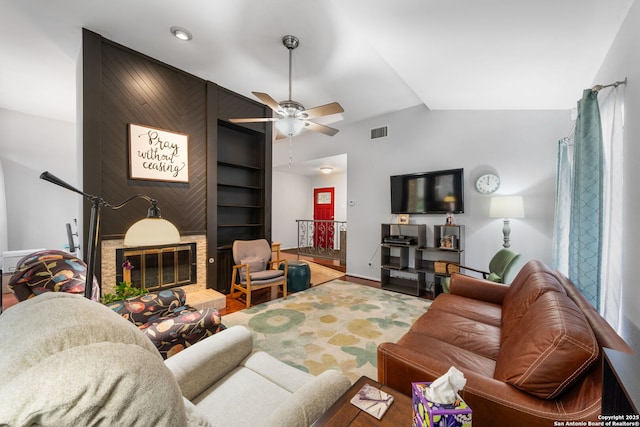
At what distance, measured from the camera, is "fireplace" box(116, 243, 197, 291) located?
3.05 meters

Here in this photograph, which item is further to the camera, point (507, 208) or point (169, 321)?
point (507, 208)

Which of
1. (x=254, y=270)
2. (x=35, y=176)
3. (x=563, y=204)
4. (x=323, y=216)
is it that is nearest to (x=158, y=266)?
(x=254, y=270)

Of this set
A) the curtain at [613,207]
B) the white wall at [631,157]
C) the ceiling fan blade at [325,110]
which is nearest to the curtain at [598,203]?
the curtain at [613,207]

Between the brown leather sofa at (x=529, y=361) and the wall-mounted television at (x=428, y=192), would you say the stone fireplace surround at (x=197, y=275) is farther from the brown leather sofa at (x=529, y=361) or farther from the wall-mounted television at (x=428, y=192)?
the wall-mounted television at (x=428, y=192)

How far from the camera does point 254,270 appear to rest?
3.83 metres

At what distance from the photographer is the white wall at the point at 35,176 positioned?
415cm

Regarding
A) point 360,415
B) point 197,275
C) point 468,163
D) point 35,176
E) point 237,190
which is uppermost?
point 468,163

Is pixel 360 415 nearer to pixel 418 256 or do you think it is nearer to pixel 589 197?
pixel 589 197

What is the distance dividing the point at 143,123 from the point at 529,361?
4089 mm

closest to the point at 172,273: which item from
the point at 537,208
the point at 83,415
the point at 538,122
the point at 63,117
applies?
the point at 83,415

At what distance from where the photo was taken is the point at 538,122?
10.8ft

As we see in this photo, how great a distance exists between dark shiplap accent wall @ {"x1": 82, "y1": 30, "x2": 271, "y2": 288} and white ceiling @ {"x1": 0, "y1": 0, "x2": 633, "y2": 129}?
0.65 ft

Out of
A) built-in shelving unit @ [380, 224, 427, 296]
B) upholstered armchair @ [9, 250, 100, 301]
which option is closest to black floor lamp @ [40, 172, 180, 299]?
upholstered armchair @ [9, 250, 100, 301]

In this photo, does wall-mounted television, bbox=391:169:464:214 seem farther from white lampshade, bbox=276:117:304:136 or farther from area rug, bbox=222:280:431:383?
white lampshade, bbox=276:117:304:136
